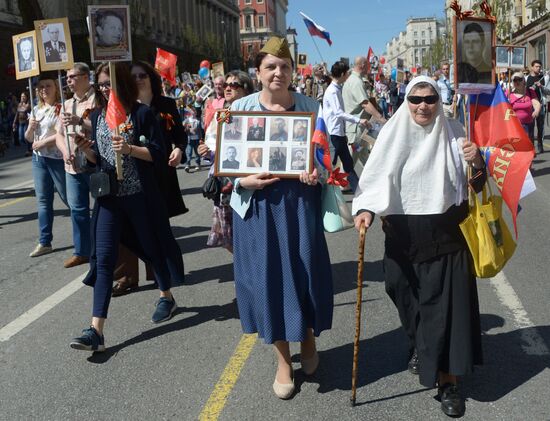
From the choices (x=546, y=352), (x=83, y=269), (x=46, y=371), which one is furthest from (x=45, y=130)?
(x=546, y=352)

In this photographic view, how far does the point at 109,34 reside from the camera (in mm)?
4766

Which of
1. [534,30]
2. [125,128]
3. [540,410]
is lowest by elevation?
[540,410]

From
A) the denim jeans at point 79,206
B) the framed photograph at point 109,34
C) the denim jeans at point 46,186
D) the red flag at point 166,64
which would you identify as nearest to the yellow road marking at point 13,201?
the red flag at point 166,64

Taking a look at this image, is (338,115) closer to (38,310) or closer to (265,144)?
(38,310)

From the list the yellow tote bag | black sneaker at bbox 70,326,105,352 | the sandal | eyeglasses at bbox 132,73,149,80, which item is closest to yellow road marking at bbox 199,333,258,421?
black sneaker at bbox 70,326,105,352

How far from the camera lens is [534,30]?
53.4m

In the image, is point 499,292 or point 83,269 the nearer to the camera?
point 499,292

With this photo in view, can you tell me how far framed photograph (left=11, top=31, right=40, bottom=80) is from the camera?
7641 millimetres

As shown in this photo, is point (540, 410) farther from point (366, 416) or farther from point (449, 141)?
point (449, 141)

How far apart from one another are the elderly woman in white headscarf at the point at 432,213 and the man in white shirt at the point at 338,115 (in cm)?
583

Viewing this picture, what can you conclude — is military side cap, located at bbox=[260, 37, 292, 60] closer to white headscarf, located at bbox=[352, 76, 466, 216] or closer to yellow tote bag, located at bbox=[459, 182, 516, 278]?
white headscarf, located at bbox=[352, 76, 466, 216]

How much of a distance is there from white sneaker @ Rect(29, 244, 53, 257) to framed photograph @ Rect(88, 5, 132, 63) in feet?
11.3

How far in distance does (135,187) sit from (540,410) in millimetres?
2898

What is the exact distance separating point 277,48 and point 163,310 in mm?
2311
